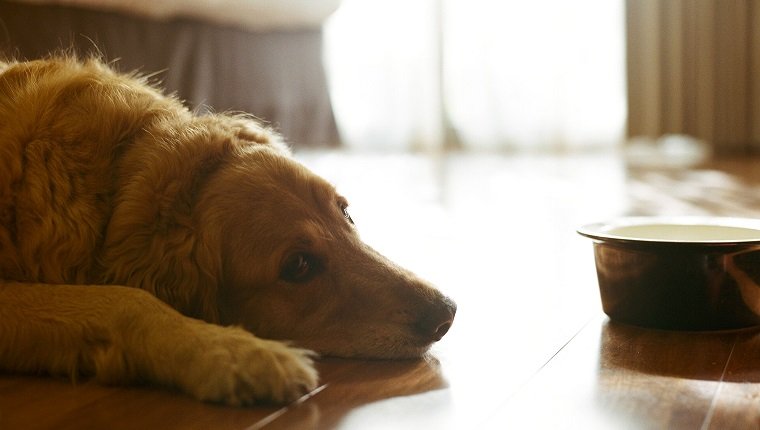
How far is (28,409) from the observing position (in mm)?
1339

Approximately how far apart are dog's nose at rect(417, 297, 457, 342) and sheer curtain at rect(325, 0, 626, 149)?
526 centimetres

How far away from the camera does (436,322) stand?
1584mm

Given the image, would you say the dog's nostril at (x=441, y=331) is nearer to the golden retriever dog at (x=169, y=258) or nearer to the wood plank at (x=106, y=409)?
the golden retriever dog at (x=169, y=258)

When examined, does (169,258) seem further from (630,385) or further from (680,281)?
(680,281)

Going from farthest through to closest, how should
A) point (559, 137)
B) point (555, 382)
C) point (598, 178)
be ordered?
point (559, 137), point (598, 178), point (555, 382)

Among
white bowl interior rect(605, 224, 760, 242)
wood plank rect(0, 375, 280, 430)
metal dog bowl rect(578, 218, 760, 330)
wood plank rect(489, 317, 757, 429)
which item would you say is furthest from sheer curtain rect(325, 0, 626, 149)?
wood plank rect(0, 375, 280, 430)

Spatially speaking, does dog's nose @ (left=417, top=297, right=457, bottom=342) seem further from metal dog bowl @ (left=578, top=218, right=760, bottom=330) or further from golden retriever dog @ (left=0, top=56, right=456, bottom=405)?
metal dog bowl @ (left=578, top=218, right=760, bottom=330)

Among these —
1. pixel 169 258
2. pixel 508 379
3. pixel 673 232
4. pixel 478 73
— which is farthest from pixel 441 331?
pixel 478 73

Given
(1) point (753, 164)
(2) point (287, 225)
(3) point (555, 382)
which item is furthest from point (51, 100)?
(1) point (753, 164)

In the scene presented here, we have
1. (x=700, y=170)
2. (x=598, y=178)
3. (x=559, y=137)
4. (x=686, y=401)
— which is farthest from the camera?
(x=559, y=137)

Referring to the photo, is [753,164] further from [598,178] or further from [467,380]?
[467,380]

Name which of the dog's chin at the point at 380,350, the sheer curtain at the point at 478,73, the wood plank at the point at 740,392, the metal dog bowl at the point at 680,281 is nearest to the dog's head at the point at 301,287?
the dog's chin at the point at 380,350

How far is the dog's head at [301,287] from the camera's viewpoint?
61.9 inches

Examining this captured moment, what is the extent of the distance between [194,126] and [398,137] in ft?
18.0
